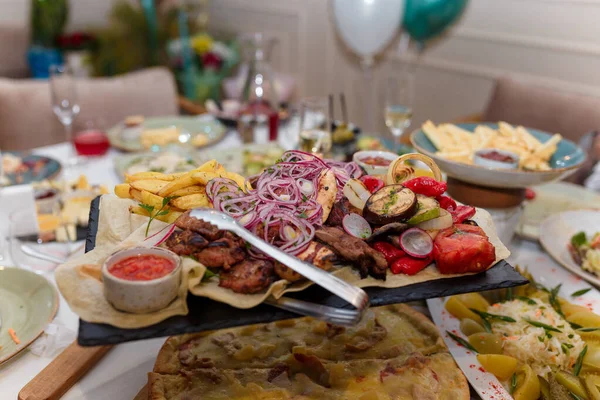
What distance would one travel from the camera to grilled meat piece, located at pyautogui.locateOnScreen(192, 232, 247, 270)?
1.06 meters

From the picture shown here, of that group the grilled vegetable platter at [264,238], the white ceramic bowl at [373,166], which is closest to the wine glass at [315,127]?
the white ceramic bowl at [373,166]

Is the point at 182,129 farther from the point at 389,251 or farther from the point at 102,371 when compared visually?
the point at 389,251

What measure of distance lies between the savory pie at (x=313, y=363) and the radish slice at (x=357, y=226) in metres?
0.33

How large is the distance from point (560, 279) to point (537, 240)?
8.4 inches

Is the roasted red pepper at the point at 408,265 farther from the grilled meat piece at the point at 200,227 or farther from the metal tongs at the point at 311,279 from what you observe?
the grilled meat piece at the point at 200,227

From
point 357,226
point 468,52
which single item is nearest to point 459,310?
point 357,226

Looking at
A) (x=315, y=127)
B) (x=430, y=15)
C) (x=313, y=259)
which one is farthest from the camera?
(x=430, y=15)

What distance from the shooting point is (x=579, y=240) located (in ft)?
5.81

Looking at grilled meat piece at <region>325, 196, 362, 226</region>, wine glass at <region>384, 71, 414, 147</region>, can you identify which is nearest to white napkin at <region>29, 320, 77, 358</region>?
grilled meat piece at <region>325, 196, 362, 226</region>

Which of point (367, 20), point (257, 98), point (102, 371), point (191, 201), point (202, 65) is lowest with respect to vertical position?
point (102, 371)

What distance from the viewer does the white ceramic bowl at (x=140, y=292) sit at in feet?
3.08

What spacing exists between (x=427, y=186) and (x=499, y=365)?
0.48 meters

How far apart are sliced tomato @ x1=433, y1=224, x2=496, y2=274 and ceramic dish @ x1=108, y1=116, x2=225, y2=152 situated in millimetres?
1797

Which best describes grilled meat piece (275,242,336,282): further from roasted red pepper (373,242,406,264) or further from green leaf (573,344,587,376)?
green leaf (573,344,587,376)
